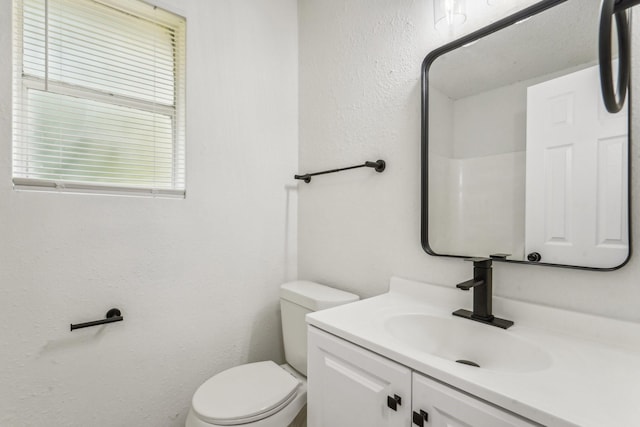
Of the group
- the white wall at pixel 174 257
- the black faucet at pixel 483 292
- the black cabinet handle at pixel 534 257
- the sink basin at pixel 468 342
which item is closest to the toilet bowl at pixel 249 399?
the white wall at pixel 174 257

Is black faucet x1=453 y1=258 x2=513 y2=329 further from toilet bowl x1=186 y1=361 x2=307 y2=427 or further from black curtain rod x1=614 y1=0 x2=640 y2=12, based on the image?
toilet bowl x1=186 y1=361 x2=307 y2=427

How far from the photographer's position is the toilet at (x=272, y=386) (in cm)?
107

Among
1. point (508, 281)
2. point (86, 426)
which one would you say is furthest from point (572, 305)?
point (86, 426)

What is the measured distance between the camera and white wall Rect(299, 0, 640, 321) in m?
1.01

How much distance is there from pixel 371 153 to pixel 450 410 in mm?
1030

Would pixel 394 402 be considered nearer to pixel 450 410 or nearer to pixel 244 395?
pixel 450 410

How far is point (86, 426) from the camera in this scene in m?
1.14

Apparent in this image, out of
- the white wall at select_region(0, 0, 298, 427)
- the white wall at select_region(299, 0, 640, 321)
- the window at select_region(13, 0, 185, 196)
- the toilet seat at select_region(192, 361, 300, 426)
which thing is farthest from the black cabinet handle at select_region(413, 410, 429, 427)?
the window at select_region(13, 0, 185, 196)

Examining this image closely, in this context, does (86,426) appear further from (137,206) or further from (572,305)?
(572,305)

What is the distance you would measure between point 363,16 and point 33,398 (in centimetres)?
207

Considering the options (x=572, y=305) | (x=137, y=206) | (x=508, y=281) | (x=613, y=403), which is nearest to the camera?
(x=613, y=403)

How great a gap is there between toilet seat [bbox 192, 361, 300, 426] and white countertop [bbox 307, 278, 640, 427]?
434 mm

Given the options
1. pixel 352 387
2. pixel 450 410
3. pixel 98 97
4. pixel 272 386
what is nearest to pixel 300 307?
pixel 272 386

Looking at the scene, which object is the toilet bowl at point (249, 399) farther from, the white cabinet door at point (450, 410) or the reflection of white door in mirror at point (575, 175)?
the reflection of white door in mirror at point (575, 175)
